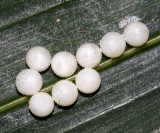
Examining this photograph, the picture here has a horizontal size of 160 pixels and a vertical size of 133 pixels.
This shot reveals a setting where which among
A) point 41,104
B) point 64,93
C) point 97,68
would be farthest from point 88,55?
point 41,104

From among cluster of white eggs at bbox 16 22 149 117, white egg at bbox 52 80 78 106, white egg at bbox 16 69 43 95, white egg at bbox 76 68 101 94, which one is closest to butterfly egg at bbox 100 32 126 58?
cluster of white eggs at bbox 16 22 149 117

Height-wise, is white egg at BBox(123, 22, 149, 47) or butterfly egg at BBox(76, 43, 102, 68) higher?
white egg at BBox(123, 22, 149, 47)

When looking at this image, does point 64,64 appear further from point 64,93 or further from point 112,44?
point 112,44

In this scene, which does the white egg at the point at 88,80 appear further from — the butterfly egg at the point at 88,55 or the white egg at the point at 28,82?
the white egg at the point at 28,82

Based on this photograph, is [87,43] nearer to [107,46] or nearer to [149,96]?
[107,46]

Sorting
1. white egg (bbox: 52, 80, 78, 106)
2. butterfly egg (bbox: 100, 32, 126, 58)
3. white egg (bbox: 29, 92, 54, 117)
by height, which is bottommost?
white egg (bbox: 29, 92, 54, 117)

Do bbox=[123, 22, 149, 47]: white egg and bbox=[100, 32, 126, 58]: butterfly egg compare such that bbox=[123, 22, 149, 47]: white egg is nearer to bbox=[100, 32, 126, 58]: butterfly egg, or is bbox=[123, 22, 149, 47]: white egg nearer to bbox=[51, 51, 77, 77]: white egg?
bbox=[100, 32, 126, 58]: butterfly egg

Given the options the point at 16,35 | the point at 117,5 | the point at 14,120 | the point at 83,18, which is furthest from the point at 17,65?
the point at 117,5
